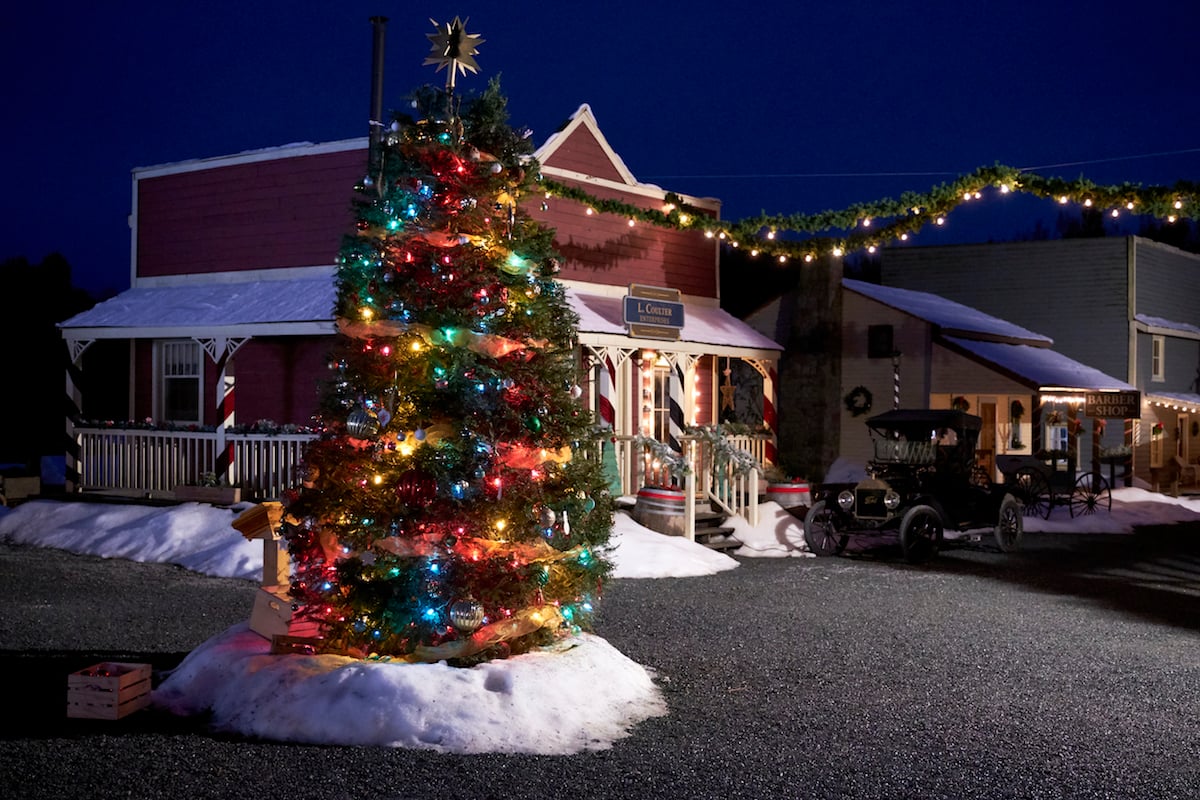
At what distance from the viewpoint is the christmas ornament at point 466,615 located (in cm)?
684

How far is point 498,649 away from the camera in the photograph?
725 cm

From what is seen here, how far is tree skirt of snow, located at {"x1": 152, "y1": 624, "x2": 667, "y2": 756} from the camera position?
612cm

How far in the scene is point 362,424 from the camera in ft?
23.0

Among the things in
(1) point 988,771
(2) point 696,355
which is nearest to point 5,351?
(2) point 696,355

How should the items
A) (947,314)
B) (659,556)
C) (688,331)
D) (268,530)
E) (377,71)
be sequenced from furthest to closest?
(947,314) → (688,331) → (377,71) → (659,556) → (268,530)

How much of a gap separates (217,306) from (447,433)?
405 inches

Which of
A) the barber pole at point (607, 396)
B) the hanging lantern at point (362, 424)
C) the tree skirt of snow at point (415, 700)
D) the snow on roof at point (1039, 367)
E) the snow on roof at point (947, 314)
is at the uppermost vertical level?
the snow on roof at point (947, 314)

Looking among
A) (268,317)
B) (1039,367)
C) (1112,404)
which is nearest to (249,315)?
(268,317)

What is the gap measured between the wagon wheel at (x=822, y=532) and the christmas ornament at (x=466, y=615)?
853 cm

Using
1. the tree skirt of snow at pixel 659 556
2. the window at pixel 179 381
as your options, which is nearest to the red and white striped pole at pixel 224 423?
the window at pixel 179 381

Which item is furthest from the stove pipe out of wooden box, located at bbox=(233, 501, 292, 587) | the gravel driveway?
wooden box, located at bbox=(233, 501, 292, 587)

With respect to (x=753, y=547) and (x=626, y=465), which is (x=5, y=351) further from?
(x=753, y=547)

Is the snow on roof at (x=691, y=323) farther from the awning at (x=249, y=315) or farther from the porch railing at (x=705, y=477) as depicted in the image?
the porch railing at (x=705, y=477)

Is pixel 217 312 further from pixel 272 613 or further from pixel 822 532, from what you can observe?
pixel 272 613
